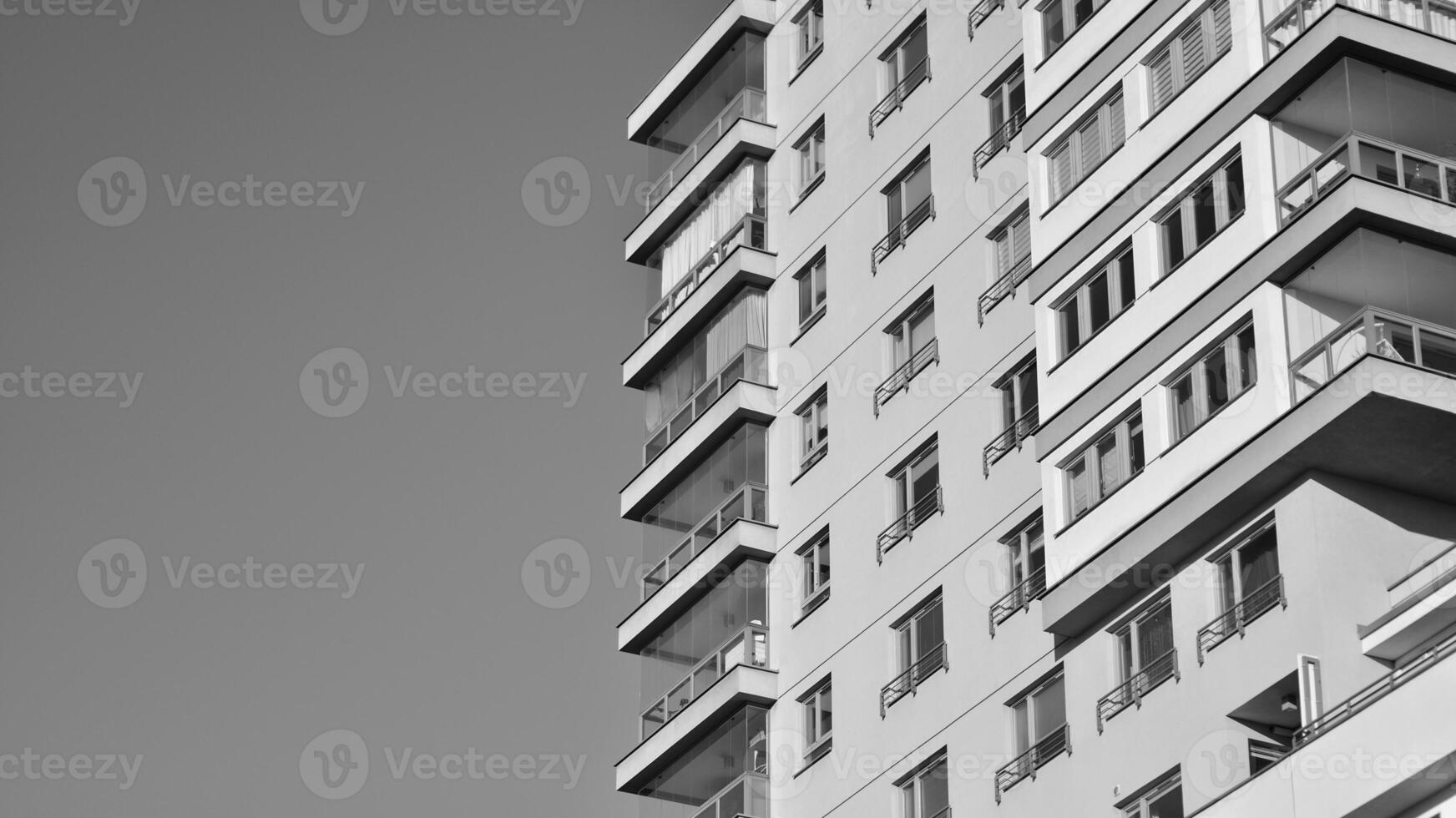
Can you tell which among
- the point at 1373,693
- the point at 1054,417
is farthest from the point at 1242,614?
the point at 1054,417

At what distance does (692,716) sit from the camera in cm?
5828

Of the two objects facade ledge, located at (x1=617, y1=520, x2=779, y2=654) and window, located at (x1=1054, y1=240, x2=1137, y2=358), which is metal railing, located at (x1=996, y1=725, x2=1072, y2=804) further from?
facade ledge, located at (x1=617, y1=520, x2=779, y2=654)

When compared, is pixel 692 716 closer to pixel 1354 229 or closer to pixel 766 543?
pixel 766 543

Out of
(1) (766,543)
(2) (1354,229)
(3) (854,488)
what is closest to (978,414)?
(3) (854,488)

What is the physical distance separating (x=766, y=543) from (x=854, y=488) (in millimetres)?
3544

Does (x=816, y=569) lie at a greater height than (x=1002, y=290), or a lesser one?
lesser

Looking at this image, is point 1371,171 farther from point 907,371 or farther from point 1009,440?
point 907,371

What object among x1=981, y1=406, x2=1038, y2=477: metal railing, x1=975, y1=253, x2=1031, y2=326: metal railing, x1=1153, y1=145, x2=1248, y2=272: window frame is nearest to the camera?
x1=1153, y1=145, x2=1248, y2=272: window frame

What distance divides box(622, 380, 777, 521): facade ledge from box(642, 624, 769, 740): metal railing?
5.15 meters

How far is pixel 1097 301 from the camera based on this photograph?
46.1m

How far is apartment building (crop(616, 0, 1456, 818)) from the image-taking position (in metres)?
39.7

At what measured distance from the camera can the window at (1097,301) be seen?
45250 mm

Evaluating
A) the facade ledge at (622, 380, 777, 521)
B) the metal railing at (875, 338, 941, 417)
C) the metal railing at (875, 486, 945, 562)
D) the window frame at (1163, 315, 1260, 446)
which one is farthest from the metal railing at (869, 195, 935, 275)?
the window frame at (1163, 315, 1260, 446)

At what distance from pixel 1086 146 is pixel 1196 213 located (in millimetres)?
4541
